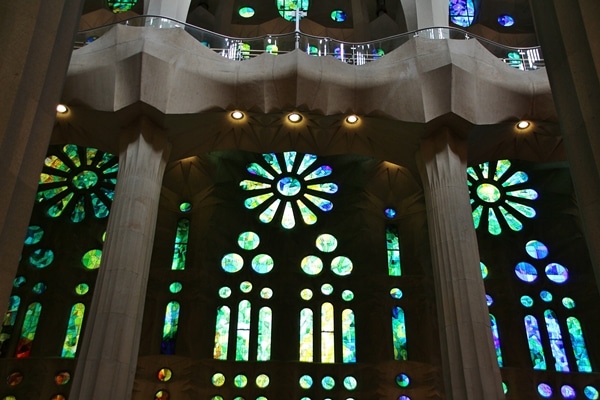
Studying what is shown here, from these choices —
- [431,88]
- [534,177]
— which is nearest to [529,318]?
[534,177]

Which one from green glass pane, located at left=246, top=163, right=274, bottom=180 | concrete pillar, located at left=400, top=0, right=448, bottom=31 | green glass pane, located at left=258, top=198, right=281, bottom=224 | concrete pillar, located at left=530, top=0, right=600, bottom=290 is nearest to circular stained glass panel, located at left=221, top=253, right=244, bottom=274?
green glass pane, located at left=258, top=198, right=281, bottom=224

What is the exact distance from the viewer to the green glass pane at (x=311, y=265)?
63.3 ft

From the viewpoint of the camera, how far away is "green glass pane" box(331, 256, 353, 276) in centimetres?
1930

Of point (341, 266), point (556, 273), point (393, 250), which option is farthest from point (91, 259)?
point (556, 273)

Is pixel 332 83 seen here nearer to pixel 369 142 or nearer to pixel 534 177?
pixel 369 142

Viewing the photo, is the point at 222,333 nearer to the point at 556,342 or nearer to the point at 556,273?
the point at 556,342

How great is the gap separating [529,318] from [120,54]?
47.3ft

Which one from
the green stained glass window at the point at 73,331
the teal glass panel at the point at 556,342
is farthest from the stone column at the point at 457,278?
the green stained glass window at the point at 73,331

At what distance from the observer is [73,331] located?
17.6 m

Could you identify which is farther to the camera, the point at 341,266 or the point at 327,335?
the point at 341,266

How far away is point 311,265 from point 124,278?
9157mm

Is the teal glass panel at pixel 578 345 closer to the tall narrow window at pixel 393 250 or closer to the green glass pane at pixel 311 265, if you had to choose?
the tall narrow window at pixel 393 250

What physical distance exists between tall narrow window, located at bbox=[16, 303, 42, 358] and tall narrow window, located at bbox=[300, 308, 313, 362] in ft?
26.3

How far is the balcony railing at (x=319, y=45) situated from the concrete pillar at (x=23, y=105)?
8772mm
